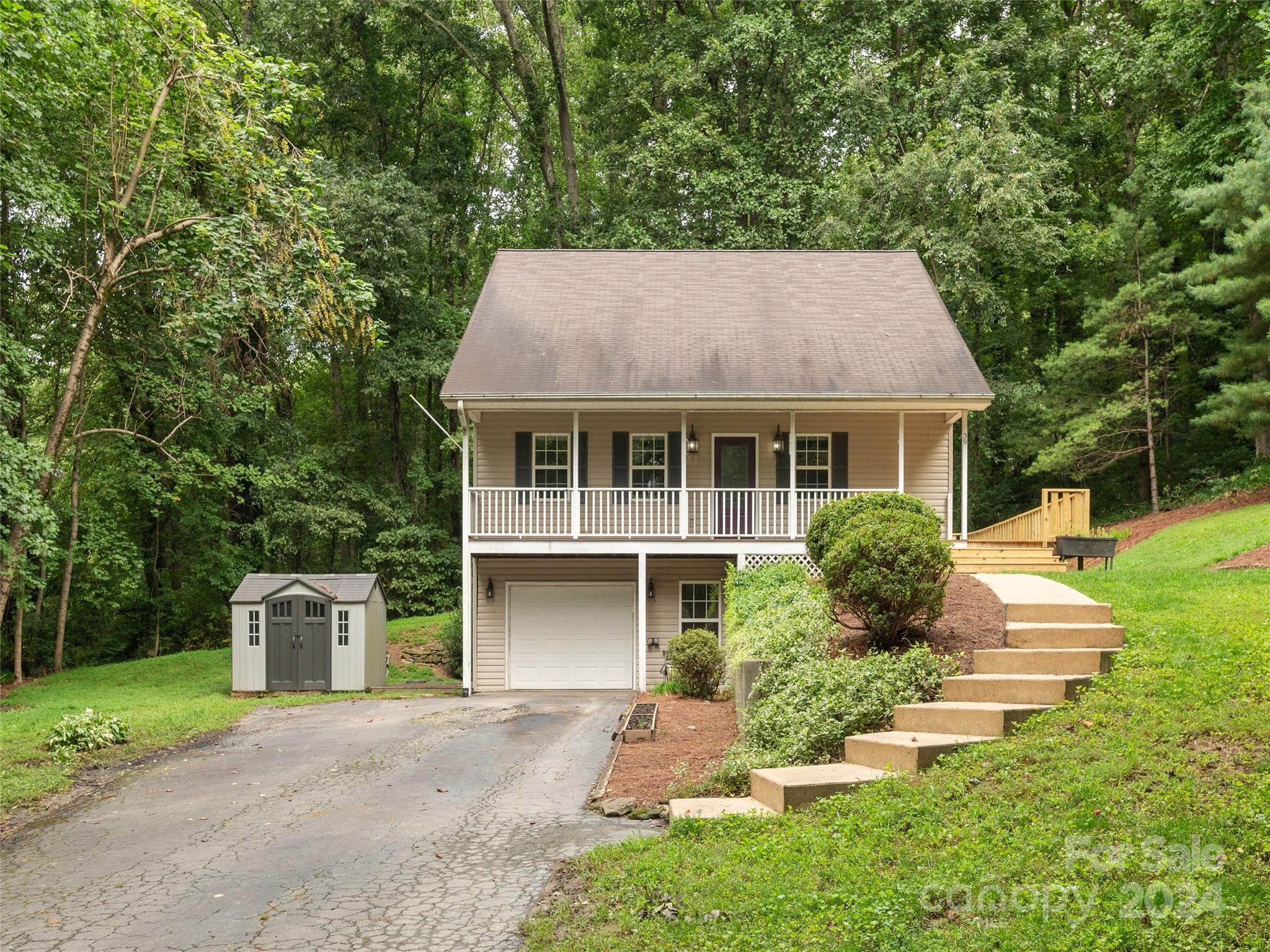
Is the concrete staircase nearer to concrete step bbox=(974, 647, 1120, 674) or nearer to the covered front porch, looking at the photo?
concrete step bbox=(974, 647, 1120, 674)

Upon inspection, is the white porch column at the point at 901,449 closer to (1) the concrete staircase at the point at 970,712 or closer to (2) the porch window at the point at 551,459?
(2) the porch window at the point at 551,459

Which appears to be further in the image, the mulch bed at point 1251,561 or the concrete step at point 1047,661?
the mulch bed at point 1251,561

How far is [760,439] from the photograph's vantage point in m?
18.4

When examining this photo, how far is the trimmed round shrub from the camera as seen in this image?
9.12 meters

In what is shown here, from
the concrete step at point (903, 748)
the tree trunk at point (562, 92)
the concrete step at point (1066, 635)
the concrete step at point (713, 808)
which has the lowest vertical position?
the concrete step at point (713, 808)

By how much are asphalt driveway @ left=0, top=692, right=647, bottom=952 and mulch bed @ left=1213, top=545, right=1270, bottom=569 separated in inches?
346

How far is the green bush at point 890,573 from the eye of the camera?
8016 millimetres

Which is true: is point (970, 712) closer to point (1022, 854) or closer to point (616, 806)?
point (1022, 854)

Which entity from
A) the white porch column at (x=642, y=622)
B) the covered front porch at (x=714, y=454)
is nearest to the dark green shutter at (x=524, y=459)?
the covered front porch at (x=714, y=454)

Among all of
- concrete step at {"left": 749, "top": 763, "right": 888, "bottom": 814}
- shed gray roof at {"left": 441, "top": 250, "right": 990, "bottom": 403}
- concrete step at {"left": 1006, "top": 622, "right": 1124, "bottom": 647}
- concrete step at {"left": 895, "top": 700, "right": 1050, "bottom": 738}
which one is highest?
shed gray roof at {"left": 441, "top": 250, "right": 990, "bottom": 403}

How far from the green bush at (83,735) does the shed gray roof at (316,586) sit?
18.9 ft

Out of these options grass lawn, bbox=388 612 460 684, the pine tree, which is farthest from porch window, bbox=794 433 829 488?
the pine tree

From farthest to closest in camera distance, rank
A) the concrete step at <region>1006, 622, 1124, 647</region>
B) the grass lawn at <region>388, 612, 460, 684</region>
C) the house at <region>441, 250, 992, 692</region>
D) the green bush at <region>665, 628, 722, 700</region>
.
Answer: the grass lawn at <region>388, 612, 460, 684</region>, the house at <region>441, 250, 992, 692</region>, the green bush at <region>665, 628, 722, 700</region>, the concrete step at <region>1006, 622, 1124, 647</region>

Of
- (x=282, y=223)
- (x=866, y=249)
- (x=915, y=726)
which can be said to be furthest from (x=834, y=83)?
(x=915, y=726)
